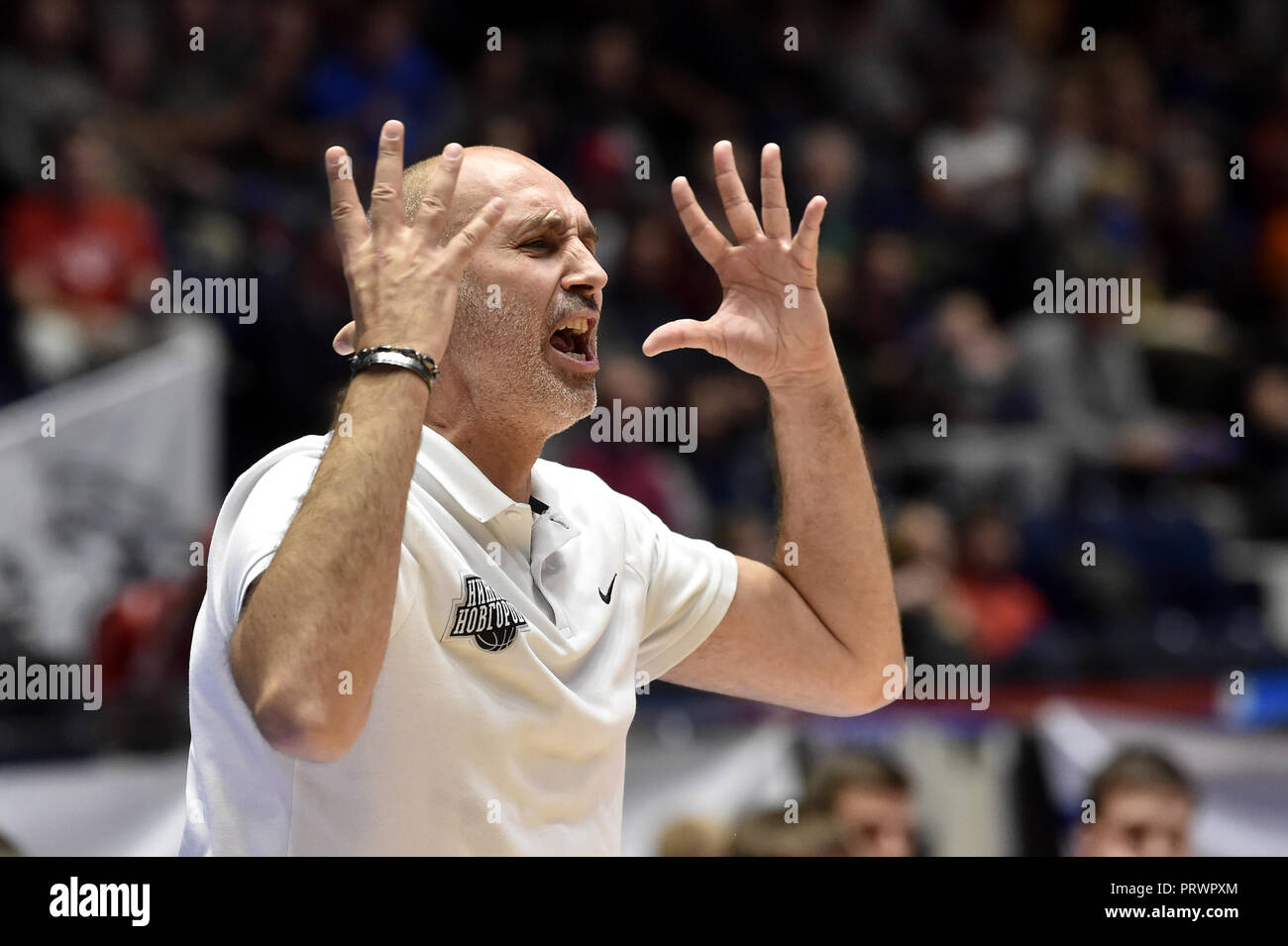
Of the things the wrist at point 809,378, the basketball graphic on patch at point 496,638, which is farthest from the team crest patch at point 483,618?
the wrist at point 809,378

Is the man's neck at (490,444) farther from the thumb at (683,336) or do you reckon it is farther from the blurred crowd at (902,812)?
the blurred crowd at (902,812)

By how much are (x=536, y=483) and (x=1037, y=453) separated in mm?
5183

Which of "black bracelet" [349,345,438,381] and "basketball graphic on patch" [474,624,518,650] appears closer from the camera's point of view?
"black bracelet" [349,345,438,381]

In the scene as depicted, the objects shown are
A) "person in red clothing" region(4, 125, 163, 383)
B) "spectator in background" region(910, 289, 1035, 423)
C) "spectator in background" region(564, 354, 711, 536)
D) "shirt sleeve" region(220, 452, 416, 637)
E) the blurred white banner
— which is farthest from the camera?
"spectator in background" region(910, 289, 1035, 423)

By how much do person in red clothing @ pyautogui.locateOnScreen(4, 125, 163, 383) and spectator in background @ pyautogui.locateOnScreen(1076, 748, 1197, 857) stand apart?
3885mm

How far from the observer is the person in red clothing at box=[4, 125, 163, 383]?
20.2 feet

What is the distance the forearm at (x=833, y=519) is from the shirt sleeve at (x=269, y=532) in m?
0.85

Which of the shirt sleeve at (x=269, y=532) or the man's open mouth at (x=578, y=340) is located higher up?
the man's open mouth at (x=578, y=340)

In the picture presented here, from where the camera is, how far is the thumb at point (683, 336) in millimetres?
2672

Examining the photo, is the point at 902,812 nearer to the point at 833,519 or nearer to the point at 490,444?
→ the point at 833,519

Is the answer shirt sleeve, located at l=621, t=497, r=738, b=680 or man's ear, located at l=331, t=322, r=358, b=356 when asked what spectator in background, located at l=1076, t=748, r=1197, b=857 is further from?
man's ear, located at l=331, t=322, r=358, b=356

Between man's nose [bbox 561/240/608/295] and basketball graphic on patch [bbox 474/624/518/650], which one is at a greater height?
man's nose [bbox 561/240/608/295]

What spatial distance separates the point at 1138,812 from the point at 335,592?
8.31 ft

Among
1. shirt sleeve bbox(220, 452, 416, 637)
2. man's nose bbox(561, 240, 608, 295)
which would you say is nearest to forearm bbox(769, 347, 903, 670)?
man's nose bbox(561, 240, 608, 295)
